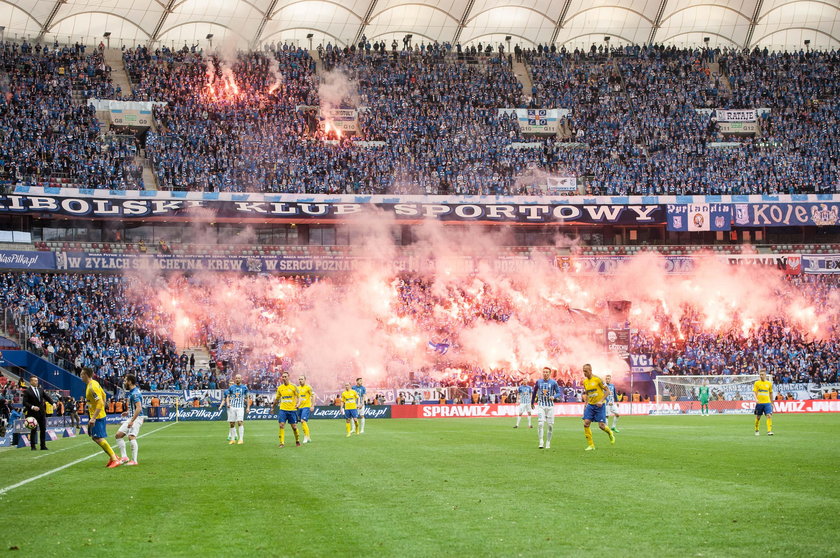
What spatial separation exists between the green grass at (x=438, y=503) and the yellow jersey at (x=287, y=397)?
2.34 metres

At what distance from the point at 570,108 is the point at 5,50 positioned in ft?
132

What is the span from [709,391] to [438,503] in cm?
3780

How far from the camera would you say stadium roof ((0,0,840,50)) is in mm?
65688

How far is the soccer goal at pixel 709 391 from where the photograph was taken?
4656 cm

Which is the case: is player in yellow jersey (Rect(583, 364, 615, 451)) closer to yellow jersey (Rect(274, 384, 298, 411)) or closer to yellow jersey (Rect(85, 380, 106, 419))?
yellow jersey (Rect(274, 384, 298, 411))

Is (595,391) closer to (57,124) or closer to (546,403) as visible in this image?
(546,403)

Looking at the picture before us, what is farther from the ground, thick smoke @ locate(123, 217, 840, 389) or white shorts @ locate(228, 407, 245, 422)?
thick smoke @ locate(123, 217, 840, 389)

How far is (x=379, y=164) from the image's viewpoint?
6025 centimetres

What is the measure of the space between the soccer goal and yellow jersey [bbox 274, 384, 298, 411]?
2789cm

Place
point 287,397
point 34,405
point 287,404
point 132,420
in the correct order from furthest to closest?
point 34,405, point 287,397, point 287,404, point 132,420

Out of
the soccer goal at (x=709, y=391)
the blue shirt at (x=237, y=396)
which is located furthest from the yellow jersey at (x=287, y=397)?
the soccer goal at (x=709, y=391)

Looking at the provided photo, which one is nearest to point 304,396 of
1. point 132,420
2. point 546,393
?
point 546,393

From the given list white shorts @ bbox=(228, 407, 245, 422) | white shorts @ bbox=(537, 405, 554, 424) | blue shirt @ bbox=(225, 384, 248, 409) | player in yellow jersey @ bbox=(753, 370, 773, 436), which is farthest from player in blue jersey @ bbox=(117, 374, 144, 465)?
player in yellow jersey @ bbox=(753, 370, 773, 436)

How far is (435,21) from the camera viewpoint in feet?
236
